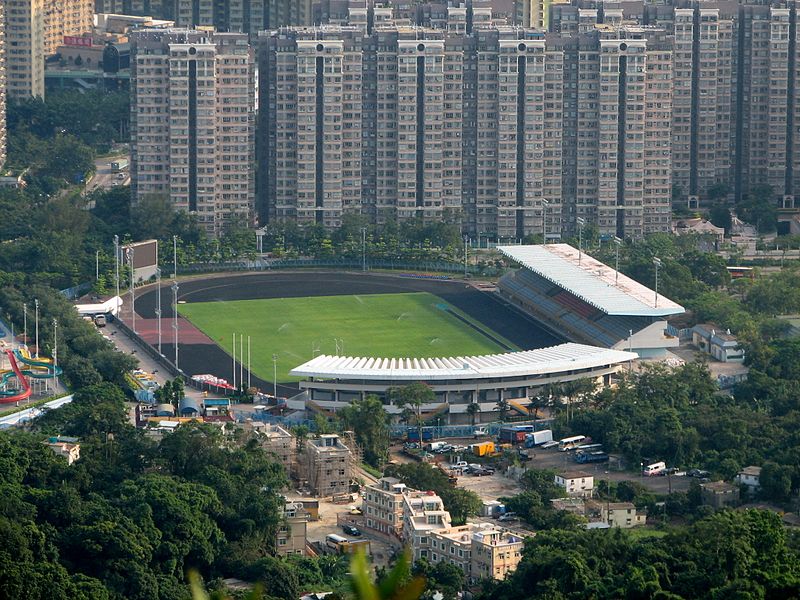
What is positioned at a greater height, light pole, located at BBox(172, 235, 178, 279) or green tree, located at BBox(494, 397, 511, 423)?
light pole, located at BBox(172, 235, 178, 279)

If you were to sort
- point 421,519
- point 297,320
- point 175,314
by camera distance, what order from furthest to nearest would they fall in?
point 297,320
point 175,314
point 421,519

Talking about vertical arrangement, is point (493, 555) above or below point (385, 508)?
below

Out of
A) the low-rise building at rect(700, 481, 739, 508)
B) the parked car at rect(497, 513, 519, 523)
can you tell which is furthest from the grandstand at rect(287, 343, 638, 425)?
the low-rise building at rect(700, 481, 739, 508)

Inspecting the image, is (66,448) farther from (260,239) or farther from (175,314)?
(260,239)

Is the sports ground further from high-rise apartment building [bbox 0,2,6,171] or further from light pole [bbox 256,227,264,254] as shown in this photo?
high-rise apartment building [bbox 0,2,6,171]

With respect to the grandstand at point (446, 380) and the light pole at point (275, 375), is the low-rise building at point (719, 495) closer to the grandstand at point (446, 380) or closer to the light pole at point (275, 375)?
the grandstand at point (446, 380)

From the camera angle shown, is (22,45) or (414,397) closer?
(414,397)

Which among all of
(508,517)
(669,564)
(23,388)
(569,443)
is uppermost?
(23,388)

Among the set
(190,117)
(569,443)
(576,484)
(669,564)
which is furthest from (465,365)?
(190,117)
